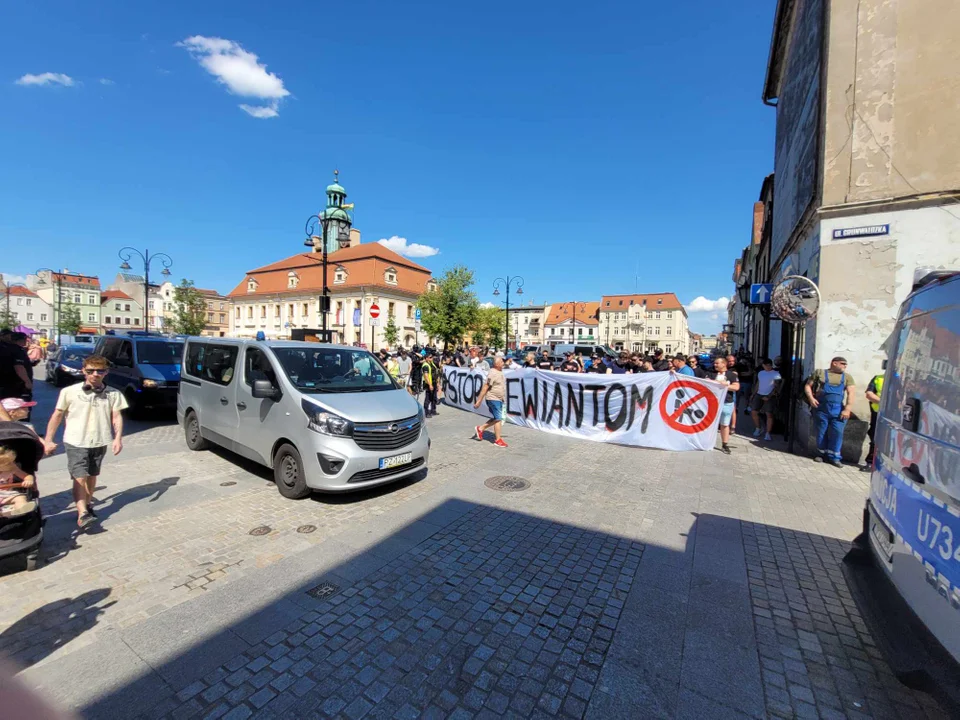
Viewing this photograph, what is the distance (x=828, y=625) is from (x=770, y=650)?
2.28ft

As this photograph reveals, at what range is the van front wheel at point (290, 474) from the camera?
532 cm

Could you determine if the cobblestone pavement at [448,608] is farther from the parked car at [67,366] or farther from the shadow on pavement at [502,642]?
the parked car at [67,366]

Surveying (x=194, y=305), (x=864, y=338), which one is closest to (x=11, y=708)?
(x=864, y=338)

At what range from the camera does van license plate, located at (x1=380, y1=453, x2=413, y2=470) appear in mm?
5426

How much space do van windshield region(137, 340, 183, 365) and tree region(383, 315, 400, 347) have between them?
44368 mm

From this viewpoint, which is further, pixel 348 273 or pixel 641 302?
pixel 641 302

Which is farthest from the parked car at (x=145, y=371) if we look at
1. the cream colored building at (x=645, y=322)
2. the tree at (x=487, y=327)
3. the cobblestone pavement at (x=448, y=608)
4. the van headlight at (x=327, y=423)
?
the cream colored building at (x=645, y=322)

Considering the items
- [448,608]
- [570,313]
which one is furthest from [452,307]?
[570,313]

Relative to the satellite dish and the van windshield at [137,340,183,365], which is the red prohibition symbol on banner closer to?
the satellite dish

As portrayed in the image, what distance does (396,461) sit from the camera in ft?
18.3

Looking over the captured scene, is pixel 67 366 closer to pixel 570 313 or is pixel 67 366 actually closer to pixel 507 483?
pixel 507 483

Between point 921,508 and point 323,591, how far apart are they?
3.93 metres

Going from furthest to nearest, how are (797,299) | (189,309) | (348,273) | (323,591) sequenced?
(348,273) → (189,309) → (797,299) → (323,591)

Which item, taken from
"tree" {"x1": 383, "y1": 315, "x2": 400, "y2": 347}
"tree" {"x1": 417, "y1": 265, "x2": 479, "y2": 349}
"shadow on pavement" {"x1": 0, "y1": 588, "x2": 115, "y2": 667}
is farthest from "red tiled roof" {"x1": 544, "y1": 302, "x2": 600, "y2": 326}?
Answer: "shadow on pavement" {"x1": 0, "y1": 588, "x2": 115, "y2": 667}
